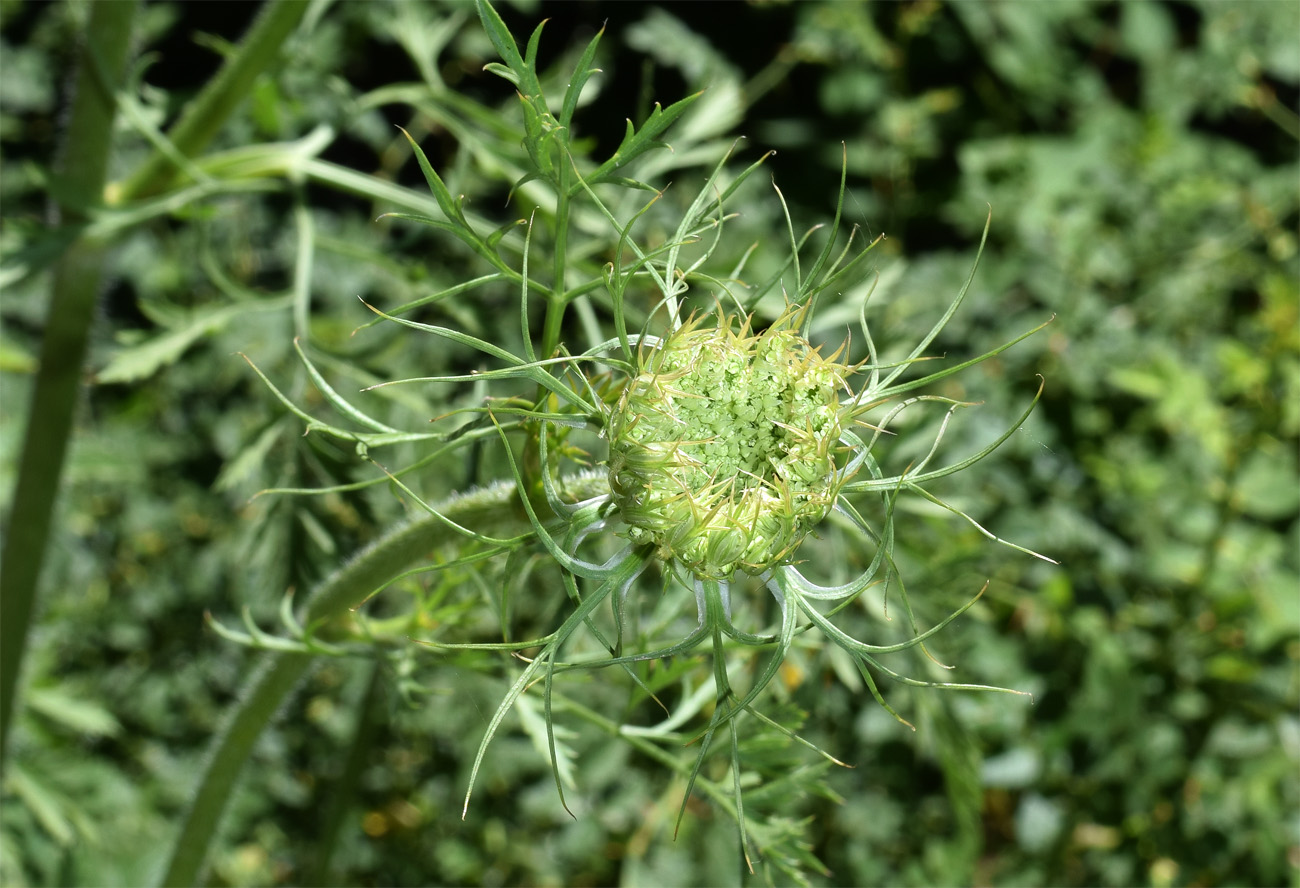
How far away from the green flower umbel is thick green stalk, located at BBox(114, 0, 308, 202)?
2.51 feet

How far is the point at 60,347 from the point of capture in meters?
1.57

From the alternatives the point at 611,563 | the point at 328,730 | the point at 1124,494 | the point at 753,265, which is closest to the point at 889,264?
the point at 753,265

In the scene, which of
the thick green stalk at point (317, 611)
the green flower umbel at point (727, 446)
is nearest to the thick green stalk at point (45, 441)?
the thick green stalk at point (317, 611)

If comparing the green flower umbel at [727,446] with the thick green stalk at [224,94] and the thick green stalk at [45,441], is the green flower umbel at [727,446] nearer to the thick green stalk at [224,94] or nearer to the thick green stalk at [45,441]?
the thick green stalk at [224,94]

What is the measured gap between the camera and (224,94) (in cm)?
140

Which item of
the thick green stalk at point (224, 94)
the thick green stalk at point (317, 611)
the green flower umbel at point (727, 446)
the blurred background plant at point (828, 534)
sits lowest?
the blurred background plant at point (828, 534)

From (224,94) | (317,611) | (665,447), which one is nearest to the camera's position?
(665,447)

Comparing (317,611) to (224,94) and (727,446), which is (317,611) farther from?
(224,94)

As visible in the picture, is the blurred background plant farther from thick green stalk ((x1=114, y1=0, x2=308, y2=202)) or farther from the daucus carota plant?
the daucus carota plant

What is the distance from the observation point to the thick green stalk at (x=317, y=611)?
2.88 ft

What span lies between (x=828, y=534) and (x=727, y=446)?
84cm

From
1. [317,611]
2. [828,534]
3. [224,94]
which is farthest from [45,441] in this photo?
[828,534]

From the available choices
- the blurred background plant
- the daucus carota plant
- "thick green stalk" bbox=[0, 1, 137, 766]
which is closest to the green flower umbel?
the daucus carota plant

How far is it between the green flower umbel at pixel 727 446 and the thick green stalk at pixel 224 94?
764 millimetres
